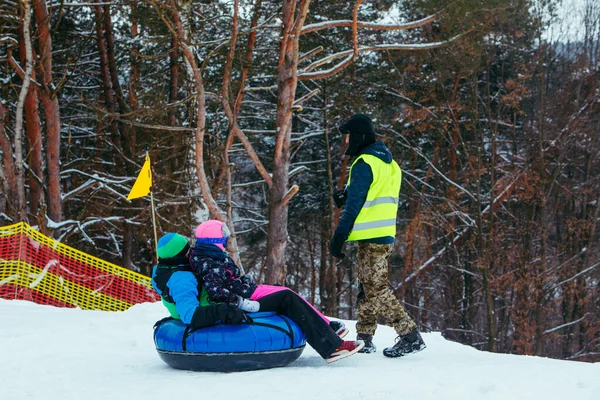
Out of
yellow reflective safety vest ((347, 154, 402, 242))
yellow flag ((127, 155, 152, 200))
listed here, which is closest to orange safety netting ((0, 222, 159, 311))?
yellow flag ((127, 155, 152, 200))

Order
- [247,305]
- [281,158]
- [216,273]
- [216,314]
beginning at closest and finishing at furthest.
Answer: [216,314] < [216,273] < [247,305] < [281,158]

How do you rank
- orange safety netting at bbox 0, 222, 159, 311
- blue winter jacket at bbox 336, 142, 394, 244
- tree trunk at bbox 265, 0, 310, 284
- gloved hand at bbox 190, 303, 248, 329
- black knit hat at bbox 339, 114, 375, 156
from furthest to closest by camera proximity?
tree trunk at bbox 265, 0, 310, 284 → orange safety netting at bbox 0, 222, 159, 311 → black knit hat at bbox 339, 114, 375, 156 → blue winter jacket at bbox 336, 142, 394, 244 → gloved hand at bbox 190, 303, 248, 329

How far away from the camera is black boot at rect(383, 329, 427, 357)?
523 cm

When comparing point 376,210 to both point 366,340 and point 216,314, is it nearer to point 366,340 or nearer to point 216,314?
point 366,340

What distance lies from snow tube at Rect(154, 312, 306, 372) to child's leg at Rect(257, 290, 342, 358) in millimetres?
69

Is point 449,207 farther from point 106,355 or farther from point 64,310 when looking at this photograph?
point 106,355

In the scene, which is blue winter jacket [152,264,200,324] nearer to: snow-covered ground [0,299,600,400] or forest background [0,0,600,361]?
snow-covered ground [0,299,600,400]

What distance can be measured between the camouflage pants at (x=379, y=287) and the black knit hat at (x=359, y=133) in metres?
0.76

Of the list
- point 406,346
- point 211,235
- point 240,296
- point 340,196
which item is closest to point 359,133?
point 340,196

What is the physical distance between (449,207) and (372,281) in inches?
660

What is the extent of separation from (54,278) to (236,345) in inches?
259

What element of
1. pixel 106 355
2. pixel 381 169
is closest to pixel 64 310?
pixel 106 355

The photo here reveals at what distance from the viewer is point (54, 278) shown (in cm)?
1050

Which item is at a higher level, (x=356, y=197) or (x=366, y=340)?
(x=356, y=197)
